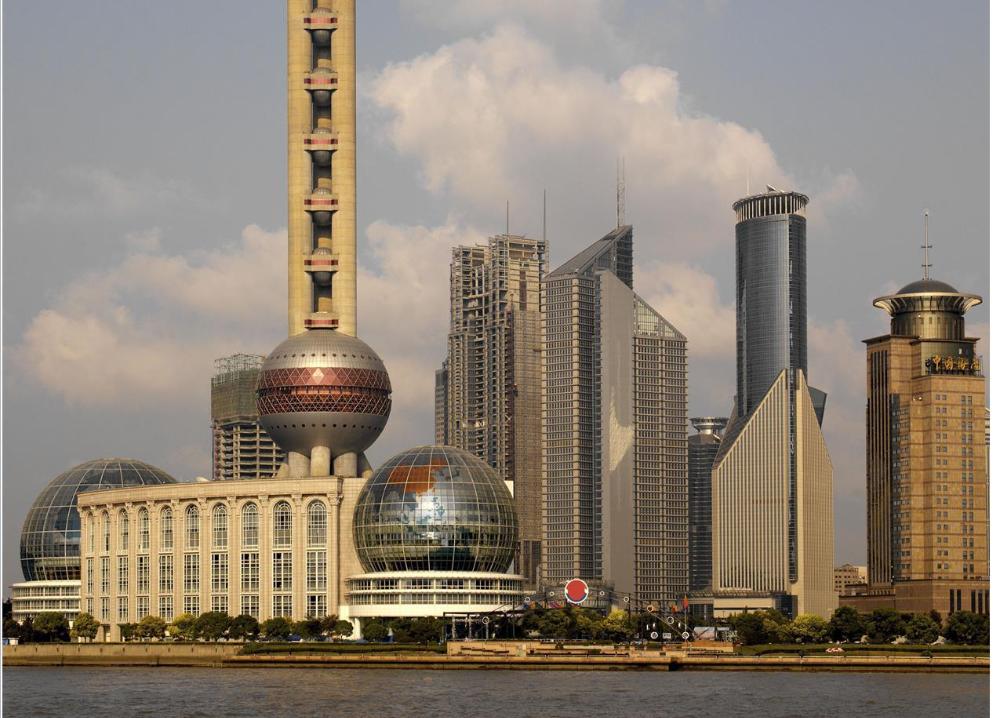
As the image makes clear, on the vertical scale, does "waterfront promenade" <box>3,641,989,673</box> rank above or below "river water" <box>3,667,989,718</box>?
below

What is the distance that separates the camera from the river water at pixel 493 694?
388 ft

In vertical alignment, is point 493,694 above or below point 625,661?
above

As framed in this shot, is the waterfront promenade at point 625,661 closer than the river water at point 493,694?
No

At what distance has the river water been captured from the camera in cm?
11819

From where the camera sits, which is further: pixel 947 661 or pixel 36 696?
pixel 947 661

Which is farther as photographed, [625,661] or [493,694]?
[625,661]

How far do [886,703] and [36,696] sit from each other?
6423cm

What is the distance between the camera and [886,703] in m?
126

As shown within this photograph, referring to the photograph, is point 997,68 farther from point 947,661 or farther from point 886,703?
point 947,661

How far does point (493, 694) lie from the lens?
135 metres

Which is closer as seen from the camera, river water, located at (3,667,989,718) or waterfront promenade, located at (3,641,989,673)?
river water, located at (3,667,989,718)

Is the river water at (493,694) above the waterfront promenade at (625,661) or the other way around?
above

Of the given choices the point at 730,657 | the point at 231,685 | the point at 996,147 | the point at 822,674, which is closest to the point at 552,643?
the point at 730,657

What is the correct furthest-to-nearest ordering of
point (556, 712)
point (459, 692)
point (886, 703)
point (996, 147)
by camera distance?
point (459, 692), point (886, 703), point (556, 712), point (996, 147)
